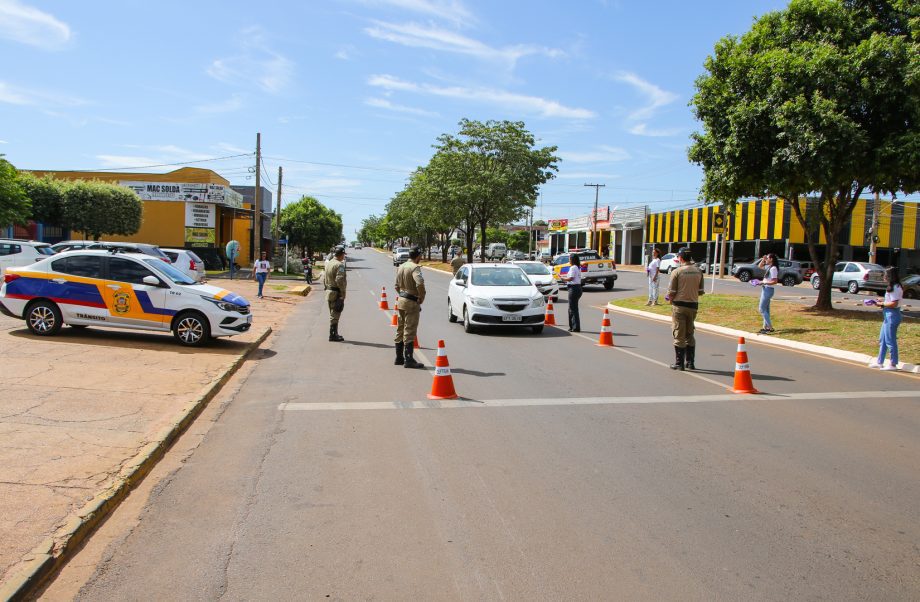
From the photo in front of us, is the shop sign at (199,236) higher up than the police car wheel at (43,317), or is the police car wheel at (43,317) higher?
the shop sign at (199,236)

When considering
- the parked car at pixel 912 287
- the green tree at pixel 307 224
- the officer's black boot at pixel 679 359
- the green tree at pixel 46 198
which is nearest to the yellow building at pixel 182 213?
the green tree at pixel 46 198

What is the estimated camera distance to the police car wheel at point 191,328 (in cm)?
1222

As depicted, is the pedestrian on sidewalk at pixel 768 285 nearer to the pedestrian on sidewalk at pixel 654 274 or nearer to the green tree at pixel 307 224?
the pedestrian on sidewalk at pixel 654 274

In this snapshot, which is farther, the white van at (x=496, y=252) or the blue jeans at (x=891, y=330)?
the white van at (x=496, y=252)

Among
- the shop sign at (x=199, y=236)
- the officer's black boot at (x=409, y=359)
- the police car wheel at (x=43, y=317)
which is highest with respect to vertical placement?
the shop sign at (x=199, y=236)

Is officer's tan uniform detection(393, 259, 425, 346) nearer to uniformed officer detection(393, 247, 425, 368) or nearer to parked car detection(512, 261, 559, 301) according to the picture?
uniformed officer detection(393, 247, 425, 368)

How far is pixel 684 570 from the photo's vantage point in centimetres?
398

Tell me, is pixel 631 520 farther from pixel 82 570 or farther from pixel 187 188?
pixel 187 188

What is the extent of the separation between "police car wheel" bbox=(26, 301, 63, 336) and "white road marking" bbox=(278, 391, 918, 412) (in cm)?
627

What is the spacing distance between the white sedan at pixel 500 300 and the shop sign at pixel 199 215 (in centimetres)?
3171

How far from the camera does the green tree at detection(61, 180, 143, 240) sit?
1457 inches

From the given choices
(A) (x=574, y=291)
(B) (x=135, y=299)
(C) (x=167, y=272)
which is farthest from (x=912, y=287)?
(B) (x=135, y=299)

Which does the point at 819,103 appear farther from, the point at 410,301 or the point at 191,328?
the point at 191,328

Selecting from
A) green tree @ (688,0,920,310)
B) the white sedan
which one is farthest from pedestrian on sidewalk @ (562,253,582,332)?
green tree @ (688,0,920,310)
